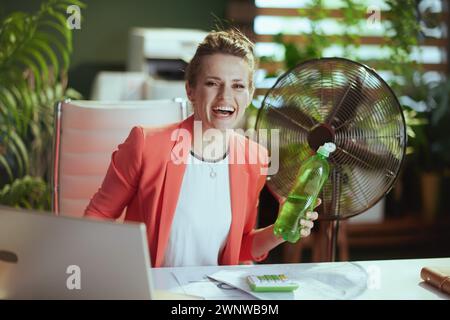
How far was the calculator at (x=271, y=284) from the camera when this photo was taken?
1.18m

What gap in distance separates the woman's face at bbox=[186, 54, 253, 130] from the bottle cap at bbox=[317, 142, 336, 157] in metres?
0.21

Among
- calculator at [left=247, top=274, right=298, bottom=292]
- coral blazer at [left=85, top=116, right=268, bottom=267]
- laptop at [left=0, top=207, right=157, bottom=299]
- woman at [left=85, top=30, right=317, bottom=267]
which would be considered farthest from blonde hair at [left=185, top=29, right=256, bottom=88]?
laptop at [left=0, top=207, right=157, bottom=299]

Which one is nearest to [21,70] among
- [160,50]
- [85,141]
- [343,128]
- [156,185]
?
[85,141]

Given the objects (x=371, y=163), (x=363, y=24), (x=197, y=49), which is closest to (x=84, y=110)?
(x=197, y=49)

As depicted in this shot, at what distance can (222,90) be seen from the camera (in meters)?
1.50

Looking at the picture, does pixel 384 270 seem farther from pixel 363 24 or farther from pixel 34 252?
pixel 363 24

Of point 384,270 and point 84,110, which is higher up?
point 84,110

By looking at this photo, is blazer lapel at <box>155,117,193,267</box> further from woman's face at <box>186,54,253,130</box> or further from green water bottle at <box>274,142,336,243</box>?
green water bottle at <box>274,142,336,243</box>

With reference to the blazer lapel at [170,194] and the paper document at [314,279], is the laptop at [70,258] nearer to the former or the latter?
the paper document at [314,279]

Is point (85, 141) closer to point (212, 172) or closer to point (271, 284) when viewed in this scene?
point (212, 172)

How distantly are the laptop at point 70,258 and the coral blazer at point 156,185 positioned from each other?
47cm

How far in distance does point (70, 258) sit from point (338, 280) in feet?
1.86
